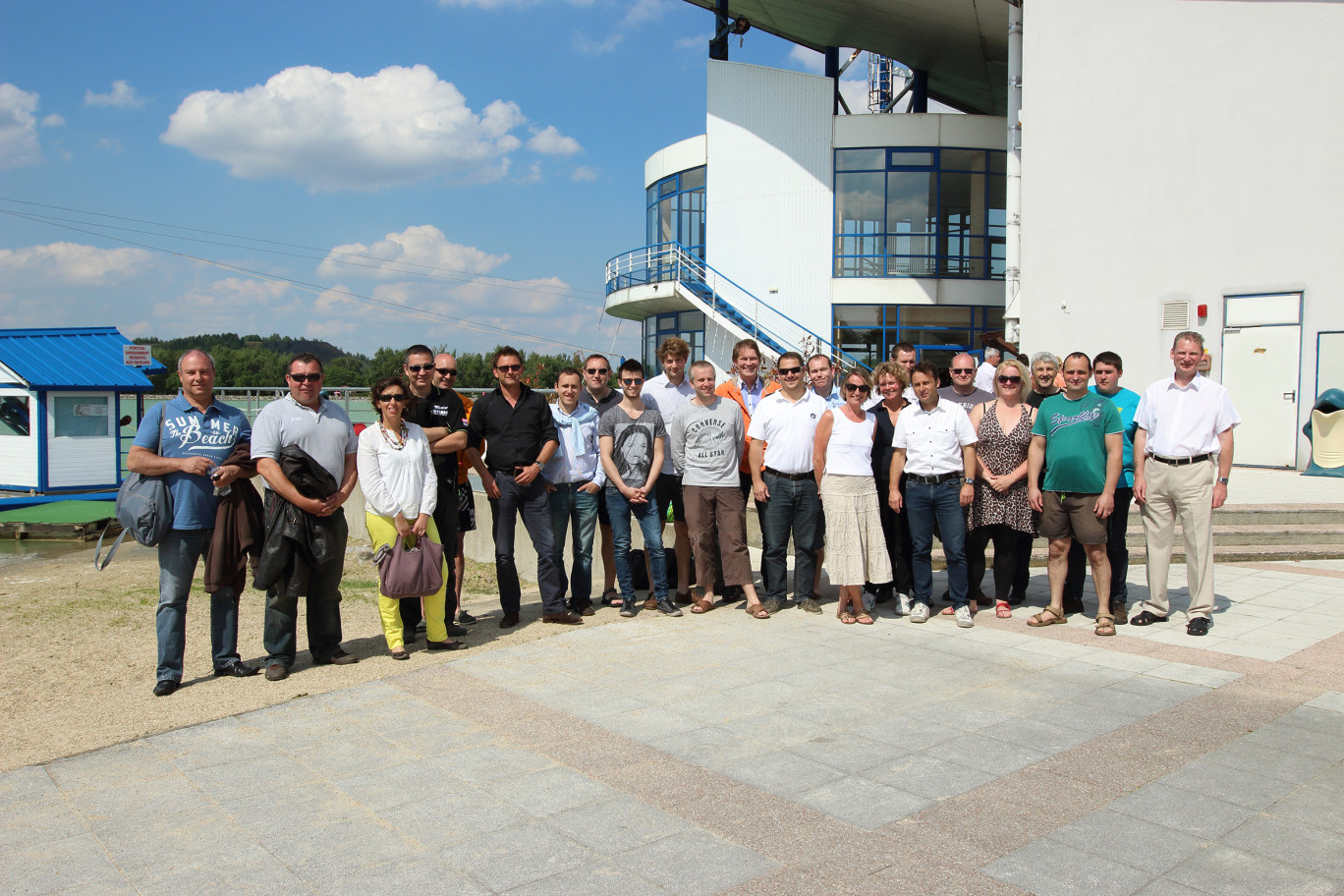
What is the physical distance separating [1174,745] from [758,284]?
A: 21837 millimetres

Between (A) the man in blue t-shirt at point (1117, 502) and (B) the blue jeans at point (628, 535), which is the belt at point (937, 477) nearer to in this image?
(A) the man in blue t-shirt at point (1117, 502)

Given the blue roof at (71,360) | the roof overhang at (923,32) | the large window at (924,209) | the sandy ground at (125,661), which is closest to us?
the sandy ground at (125,661)

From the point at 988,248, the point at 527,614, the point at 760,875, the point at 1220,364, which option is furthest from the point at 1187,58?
the point at 760,875

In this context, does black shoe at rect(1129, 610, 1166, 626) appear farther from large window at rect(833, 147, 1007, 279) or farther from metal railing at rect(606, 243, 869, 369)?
large window at rect(833, 147, 1007, 279)

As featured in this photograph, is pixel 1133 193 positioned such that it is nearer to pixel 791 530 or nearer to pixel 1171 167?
pixel 1171 167

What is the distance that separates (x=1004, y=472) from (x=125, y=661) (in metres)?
6.16

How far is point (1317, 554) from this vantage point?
30.8ft

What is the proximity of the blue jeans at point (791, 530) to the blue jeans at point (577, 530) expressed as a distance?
134 centimetres

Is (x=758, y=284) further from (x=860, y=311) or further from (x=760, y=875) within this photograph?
(x=760, y=875)

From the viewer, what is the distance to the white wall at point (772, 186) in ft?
81.1

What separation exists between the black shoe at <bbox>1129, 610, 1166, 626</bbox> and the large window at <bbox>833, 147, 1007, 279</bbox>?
18.5 m

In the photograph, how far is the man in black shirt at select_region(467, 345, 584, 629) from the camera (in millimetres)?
6723

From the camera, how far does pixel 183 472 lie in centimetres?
545

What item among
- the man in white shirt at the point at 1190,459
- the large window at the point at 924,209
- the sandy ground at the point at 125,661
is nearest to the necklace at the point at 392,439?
the sandy ground at the point at 125,661
